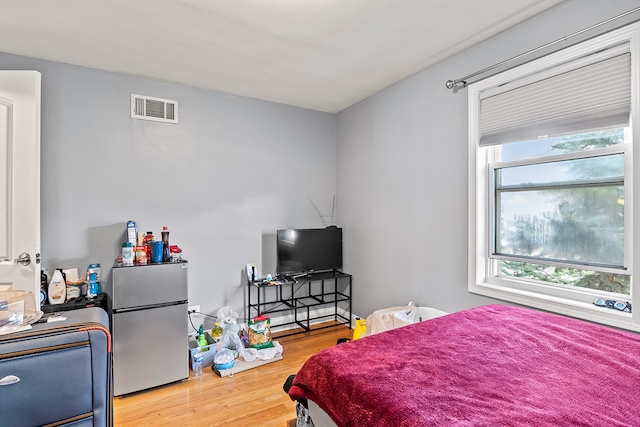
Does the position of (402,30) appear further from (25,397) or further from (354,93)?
(25,397)

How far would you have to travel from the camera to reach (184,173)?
310cm

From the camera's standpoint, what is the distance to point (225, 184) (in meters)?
3.31

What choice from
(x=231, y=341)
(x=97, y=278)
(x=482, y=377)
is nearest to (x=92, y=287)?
(x=97, y=278)

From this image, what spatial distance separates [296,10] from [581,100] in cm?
172

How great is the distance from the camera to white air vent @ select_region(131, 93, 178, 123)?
2.88m

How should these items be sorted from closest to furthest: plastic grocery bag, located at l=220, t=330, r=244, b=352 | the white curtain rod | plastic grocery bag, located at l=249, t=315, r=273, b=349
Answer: the white curtain rod < plastic grocery bag, located at l=220, t=330, r=244, b=352 < plastic grocery bag, located at l=249, t=315, r=273, b=349

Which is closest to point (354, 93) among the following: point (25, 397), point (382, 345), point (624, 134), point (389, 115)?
point (389, 115)

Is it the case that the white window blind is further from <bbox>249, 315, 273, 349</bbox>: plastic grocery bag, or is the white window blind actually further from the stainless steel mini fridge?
the stainless steel mini fridge

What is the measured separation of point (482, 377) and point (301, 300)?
9.18ft

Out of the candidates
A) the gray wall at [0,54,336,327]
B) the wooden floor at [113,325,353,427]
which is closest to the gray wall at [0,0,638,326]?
the gray wall at [0,54,336,327]

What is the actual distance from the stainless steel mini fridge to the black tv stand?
0.85m

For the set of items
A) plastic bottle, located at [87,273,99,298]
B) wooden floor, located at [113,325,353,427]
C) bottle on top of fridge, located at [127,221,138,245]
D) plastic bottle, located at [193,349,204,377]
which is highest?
bottle on top of fridge, located at [127,221,138,245]

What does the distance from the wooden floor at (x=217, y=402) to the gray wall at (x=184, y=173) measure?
0.85m

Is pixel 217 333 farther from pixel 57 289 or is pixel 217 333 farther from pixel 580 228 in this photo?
pixel 580 228
